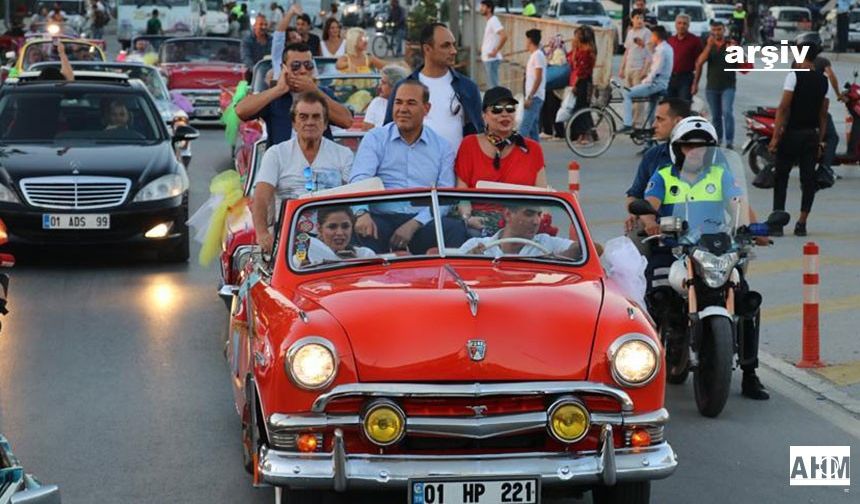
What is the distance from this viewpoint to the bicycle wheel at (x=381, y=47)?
2472 inches

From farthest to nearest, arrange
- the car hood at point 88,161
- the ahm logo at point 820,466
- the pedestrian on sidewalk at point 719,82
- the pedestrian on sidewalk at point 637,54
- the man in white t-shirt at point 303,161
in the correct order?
the pedestrian on sidewalk at point 637,54 → the pedestrian on sidewalk at point 719,82 → the car hood at point 88,161 → the man in white t-shirt at point 303,161 → the ahm logo at point 820,466

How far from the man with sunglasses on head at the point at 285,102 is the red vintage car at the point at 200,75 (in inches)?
743

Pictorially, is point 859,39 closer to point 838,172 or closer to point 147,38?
point 147,38

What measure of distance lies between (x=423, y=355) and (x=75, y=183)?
30.7 feet

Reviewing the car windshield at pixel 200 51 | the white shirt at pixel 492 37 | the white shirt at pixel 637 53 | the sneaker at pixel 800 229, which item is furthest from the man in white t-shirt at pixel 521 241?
the car windshield at pixel 200 51

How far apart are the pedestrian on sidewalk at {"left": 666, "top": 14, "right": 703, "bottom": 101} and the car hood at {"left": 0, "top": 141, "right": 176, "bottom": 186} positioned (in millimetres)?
11748

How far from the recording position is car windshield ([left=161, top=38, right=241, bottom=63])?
3491 cm

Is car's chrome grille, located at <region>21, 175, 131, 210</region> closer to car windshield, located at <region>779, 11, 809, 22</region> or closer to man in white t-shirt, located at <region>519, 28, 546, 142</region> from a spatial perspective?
man in white t-shirt, located at <region>519, 28, 546, 142</region>

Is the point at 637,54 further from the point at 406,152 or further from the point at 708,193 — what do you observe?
the point at 406,152

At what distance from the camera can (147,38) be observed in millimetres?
40688

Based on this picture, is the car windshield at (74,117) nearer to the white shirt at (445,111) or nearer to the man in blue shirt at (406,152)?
the white shirt at (445,111)

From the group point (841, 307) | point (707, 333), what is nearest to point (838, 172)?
point (841, 307)

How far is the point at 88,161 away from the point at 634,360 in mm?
9726

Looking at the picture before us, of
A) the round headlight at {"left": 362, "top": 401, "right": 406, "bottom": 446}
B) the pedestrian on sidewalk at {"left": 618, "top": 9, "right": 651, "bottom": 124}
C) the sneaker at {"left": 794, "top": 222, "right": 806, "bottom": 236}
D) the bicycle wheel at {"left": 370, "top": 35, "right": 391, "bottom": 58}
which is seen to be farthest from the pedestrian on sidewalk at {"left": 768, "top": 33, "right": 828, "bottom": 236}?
the bicycle wheel at {"left": 370, "top": 35, "right": 391, "bottom": 58}
